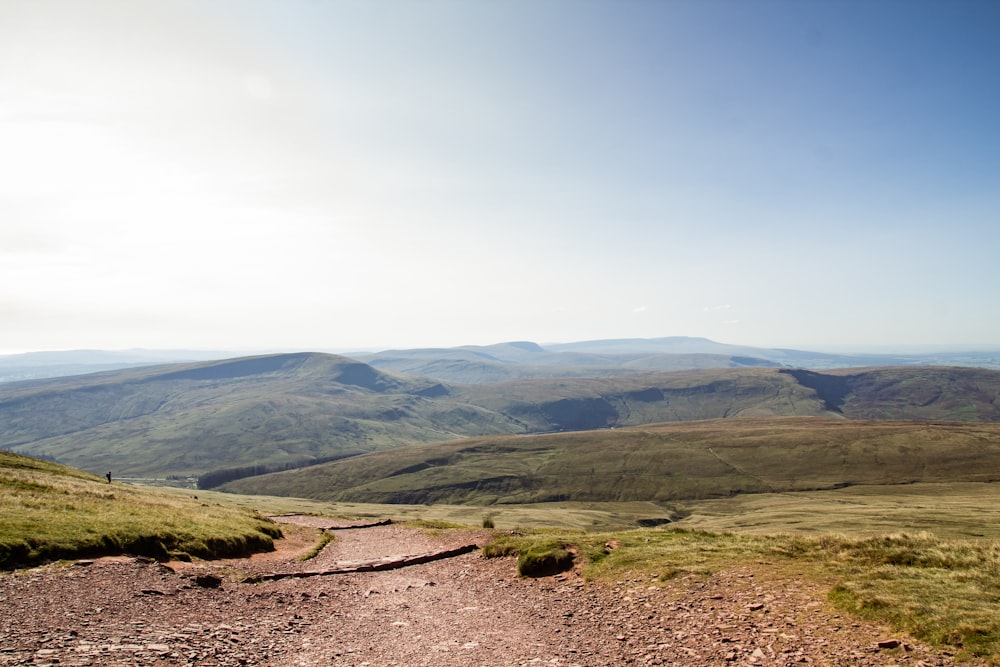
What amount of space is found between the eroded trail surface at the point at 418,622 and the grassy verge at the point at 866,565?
0.88 metres

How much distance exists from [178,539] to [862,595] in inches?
1252

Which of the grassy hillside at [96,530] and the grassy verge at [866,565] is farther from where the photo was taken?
the grassy hillside at [96,530]

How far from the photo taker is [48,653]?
512 inches

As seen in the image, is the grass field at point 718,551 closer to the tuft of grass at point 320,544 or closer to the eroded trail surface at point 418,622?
the eroded trail surface at point 418,622

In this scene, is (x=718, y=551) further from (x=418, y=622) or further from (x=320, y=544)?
(x=320, y=544)

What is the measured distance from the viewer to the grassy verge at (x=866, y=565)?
1318 cm

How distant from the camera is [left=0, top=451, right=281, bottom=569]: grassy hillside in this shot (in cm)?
2145

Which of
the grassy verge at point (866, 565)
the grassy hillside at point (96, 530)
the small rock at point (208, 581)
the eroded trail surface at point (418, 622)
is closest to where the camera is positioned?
the grassy verge at point (866, 565)

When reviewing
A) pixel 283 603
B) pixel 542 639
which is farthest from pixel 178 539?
pixel 542 639

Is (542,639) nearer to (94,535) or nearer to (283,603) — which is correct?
(283,603)

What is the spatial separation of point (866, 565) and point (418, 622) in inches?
663

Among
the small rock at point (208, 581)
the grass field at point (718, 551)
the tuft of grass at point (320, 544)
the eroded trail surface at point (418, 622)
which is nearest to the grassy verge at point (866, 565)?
the grass field at point (718, 551)

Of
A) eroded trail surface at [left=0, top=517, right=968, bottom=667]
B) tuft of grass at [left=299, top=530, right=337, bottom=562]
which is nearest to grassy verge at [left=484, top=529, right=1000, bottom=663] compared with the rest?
eroded trail surface at [left=0, top=517, right=968, bottom=667]

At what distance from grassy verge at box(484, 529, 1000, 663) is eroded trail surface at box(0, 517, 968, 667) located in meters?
0.88
